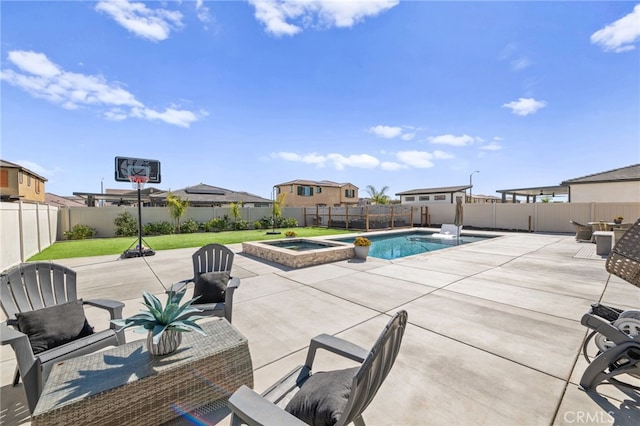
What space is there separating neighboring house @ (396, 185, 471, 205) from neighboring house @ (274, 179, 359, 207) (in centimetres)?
796

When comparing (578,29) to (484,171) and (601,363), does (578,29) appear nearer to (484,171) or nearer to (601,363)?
(601,363)

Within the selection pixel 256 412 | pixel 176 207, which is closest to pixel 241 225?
pixel 176 207

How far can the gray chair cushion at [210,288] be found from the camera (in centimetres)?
356

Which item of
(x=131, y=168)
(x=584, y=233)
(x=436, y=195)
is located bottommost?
(x=584, y=233)

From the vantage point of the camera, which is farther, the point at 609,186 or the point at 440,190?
the point at 440,190

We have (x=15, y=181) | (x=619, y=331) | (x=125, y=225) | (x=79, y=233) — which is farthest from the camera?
(x=15, y=181)

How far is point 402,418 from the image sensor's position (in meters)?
1.97

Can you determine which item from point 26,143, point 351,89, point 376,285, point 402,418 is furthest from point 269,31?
point 26,143

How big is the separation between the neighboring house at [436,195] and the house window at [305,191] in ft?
40.8

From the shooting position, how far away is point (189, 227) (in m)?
17.6

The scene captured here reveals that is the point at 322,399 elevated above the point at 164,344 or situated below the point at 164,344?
below

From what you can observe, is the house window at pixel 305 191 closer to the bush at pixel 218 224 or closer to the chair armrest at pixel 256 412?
the bush at pixel 218 224

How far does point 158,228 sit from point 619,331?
62.7 feet

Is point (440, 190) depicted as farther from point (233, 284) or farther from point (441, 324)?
point (233, 284)
